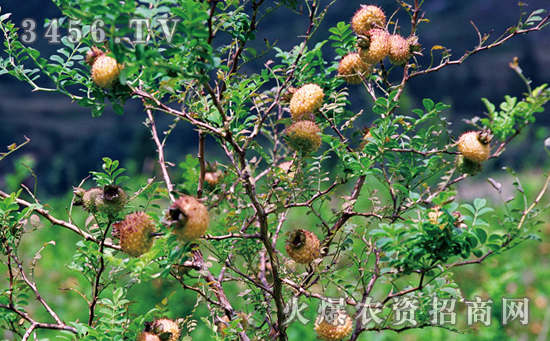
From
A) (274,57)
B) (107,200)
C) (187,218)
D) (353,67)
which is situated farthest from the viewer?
(274,57)

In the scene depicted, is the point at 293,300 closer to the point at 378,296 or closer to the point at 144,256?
the point at 144,256

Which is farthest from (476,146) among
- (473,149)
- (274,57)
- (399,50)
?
(274,57)

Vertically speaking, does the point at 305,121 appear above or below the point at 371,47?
below

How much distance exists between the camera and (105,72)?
1.88 ft

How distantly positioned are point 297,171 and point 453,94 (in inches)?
147

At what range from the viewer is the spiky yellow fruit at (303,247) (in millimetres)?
687

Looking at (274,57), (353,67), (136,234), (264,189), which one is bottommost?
(136,234)

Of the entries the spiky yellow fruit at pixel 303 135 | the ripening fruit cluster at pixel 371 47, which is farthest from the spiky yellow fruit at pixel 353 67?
the spiky yellow fruit at pixel 303 135

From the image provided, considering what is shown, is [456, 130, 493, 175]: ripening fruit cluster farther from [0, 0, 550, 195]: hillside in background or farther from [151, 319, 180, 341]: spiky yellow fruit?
[0, 0, 550, 195]: hillside in background

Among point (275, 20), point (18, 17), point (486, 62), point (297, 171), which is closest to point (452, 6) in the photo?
point (486, 62)

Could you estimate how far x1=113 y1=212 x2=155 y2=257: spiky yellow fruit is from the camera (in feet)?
1.85

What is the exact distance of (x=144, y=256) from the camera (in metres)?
0.53

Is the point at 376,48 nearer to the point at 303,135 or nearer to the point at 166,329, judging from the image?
the point at 303,135

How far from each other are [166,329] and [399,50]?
0.56m
